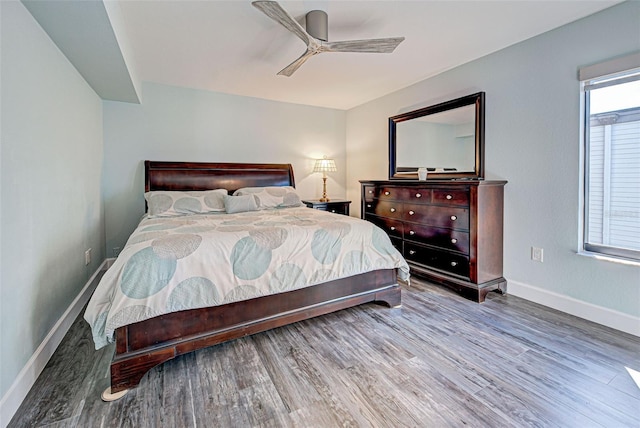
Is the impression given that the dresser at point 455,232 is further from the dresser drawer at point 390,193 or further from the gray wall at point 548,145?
the gray wall at point 548,145

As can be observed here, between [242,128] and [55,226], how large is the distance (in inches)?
110

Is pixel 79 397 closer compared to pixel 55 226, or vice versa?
pixel 79 397

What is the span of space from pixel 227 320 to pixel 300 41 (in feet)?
7.93

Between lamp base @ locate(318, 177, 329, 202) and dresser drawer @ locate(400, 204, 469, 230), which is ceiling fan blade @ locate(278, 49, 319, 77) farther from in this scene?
lamp base @ locate(318, 177, 329, 202)

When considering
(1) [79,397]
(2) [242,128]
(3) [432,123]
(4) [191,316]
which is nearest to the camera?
(1) [79,397]

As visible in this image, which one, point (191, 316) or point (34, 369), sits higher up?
point (191, 316)

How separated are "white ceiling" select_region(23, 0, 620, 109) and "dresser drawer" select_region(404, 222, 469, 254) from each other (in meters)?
1.78

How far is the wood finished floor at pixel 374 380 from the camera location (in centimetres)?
143

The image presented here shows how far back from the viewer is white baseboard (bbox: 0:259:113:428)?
1.40 metres

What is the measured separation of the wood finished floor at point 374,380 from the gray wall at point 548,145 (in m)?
0.40

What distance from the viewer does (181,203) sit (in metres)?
3.34

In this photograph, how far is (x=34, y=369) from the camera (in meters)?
1.67

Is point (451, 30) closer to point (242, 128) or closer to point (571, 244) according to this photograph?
point (571, 244)

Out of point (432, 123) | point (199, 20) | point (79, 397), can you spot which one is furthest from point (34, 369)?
point (432, 123)
